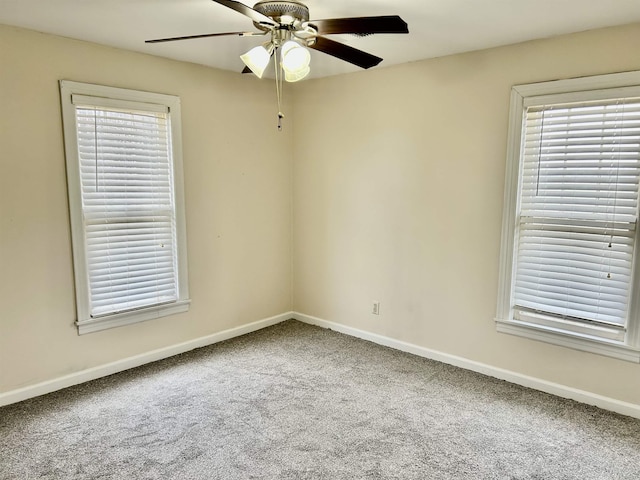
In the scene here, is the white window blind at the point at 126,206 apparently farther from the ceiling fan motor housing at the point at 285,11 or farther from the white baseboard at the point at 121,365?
the ceiling fan motor housing at the point at 285,11

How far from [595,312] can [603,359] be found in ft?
1.00

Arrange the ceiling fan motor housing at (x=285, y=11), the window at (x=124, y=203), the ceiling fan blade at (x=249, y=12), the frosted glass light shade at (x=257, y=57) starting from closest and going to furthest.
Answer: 1. the ceiling fan blade at (x=249, y=12)
2. the ceiling fan motor housing at (x=285, y=11)
3. the frosted glass light shade at (x=257, y=57)
4. the window at (x=124, y=203)

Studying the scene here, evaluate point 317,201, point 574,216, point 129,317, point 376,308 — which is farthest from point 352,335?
point 574,216

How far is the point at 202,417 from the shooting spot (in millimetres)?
2660

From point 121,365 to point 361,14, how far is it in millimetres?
3008

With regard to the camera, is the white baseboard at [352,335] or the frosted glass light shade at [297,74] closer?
the frosted glass light shade at [297,74]

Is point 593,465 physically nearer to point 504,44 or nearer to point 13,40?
point 504,44

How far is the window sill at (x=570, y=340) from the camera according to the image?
2.67 m

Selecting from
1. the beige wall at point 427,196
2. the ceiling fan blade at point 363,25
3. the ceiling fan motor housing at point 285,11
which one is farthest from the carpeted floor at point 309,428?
the ceiling fan motor housing at point 285,11

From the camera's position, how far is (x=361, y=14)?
8.08 ft

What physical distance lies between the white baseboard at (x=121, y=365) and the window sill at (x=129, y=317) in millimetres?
291

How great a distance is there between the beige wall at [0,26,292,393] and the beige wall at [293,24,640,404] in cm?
43

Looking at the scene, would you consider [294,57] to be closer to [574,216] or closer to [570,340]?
[574,216]

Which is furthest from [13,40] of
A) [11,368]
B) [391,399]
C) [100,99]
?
[391,399]
